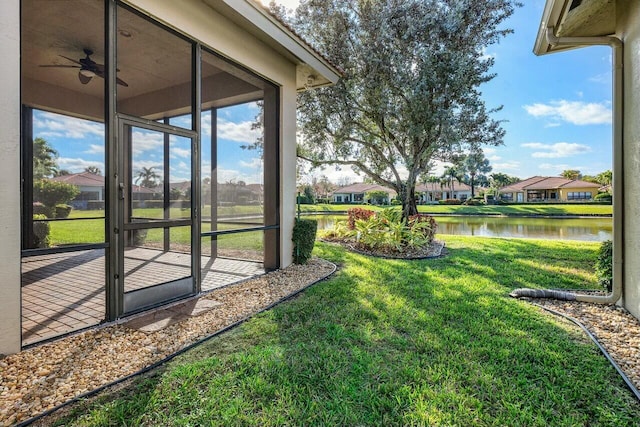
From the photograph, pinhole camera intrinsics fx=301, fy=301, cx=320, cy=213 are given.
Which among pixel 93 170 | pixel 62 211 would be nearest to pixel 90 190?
pixel 93 170

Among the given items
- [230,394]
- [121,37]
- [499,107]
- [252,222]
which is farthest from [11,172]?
[499,107]

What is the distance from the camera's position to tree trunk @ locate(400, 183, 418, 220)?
10.2m

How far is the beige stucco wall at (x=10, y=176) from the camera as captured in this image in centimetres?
244

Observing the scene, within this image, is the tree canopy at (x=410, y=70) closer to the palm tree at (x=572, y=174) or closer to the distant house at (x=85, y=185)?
the distant house at (x=85, y=185)

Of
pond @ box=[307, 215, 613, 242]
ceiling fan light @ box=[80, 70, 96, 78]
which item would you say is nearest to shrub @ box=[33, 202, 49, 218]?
ceiling fan light @ box=[80, 70, 96, 78]

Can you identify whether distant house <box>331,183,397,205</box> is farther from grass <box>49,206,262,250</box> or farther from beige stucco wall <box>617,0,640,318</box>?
grass <box>49,206,262,250</box>

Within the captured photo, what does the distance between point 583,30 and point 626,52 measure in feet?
2.81

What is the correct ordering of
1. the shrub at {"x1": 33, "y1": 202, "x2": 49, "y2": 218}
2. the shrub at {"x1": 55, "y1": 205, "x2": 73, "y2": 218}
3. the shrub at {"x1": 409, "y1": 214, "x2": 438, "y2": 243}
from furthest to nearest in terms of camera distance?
the shrub at {"x1": 409, "y1": 214, "x2": 438, "y2": 243} → the shrub at {"x1": 33, "y1": 202, "x2": 49, "y2": 218} → the shrub at {"x1": 55, "y1": 205, "x2": 73, "y2": 218}

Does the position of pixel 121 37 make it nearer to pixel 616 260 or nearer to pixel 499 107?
pixel 616 260

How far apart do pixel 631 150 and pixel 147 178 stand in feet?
19.1

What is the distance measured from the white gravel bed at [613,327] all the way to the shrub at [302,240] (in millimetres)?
3742

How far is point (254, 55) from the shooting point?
16.5 feet

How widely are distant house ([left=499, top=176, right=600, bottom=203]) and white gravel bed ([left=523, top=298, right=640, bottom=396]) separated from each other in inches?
1911

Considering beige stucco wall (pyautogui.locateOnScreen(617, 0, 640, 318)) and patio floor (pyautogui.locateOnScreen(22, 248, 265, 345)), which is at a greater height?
beige stucco wall (pyautogui.locateOnScreen(617, 0, 640, 318))
